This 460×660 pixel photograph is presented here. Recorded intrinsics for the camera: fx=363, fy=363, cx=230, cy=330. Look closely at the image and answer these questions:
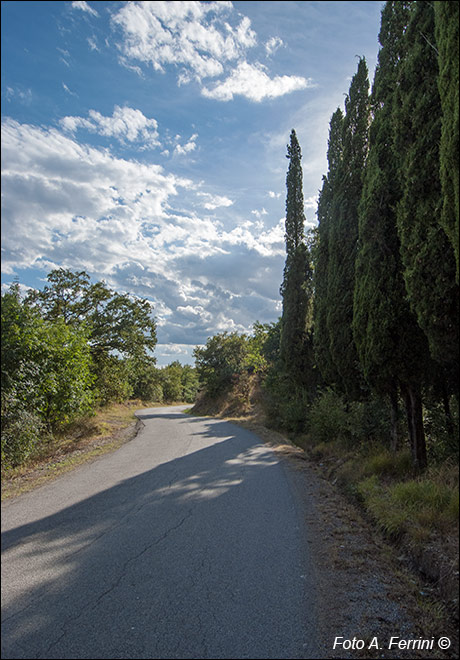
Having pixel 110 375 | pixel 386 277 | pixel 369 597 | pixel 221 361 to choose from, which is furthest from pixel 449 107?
pixel 221 361

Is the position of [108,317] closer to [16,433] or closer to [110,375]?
[110,375]

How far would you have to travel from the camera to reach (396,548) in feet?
13.3

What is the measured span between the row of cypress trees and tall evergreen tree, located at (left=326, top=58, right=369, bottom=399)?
0.09ft

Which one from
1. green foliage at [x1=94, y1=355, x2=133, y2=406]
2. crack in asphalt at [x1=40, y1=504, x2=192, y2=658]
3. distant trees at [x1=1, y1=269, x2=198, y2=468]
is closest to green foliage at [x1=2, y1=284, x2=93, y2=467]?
distant trees at [x1=1, y1=269, x2=198, y2=468]

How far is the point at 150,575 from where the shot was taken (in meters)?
2.94

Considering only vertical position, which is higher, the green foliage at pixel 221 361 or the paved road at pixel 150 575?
the green foliage at pixel 221 361

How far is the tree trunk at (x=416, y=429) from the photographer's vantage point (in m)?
6.05

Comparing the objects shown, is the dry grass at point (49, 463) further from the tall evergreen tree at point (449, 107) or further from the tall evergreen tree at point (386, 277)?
the tall evergreen tree at point (386, 277)

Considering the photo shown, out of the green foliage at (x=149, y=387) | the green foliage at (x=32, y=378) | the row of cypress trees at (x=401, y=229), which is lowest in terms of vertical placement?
the green foliage at (x=149, y=387)

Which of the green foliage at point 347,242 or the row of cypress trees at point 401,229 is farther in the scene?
the green foliage at point 347,242

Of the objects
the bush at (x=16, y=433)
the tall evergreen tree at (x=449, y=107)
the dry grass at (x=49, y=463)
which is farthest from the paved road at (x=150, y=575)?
the tall evergreen tree at (x=449, y=107)

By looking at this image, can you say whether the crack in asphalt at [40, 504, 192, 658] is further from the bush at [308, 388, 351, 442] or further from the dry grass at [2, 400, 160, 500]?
the bush at [308, 388, 351, 442]

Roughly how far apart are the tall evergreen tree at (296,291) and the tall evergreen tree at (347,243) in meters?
5.52

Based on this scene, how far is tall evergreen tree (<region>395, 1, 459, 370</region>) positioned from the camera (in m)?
4.32
